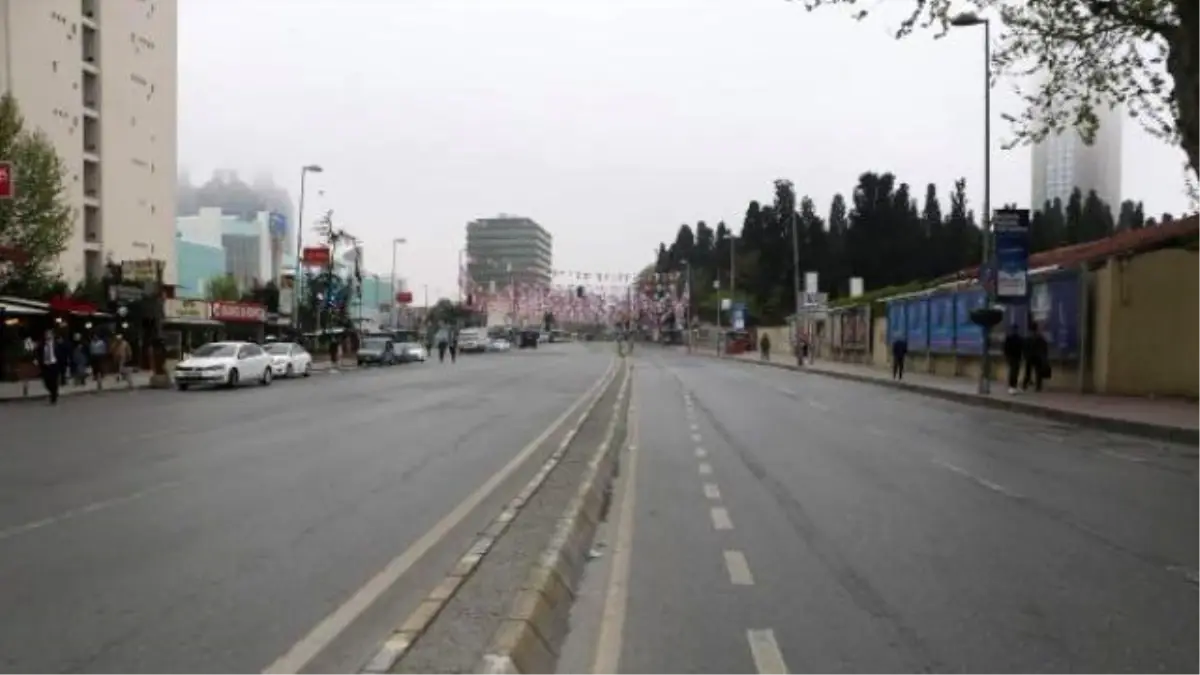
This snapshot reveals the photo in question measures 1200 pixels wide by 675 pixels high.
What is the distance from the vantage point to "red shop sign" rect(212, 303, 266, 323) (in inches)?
2360

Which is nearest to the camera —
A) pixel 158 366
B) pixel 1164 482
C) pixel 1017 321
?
pixel 1164 482

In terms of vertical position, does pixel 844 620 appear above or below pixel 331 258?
below

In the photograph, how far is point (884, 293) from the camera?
5850 cm

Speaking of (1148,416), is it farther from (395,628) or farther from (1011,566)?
(395,628)

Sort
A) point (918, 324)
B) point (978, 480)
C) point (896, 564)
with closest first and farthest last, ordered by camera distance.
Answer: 1. point (896, 564)
2. point (978, 480)
3. point (918, 324)

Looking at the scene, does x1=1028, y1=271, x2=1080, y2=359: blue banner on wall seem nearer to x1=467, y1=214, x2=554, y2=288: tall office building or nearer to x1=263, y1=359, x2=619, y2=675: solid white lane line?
x1=263, y1=359, x2=619, y2=675: solid white lane line

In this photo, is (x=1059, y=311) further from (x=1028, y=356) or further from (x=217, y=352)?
(x=217, y=352)

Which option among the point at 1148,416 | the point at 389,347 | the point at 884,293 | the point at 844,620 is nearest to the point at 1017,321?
the point at 1148,416

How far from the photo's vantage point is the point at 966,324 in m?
40.3

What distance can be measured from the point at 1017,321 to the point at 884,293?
23671 millimetres

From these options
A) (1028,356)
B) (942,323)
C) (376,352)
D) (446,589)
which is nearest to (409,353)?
(376,352)

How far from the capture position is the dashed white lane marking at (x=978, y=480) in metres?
12.0

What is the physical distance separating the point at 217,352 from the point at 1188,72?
29515 mm

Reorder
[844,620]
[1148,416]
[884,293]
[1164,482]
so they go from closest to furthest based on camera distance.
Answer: [844,620], [1164,482], [1148,416], [884,293]
